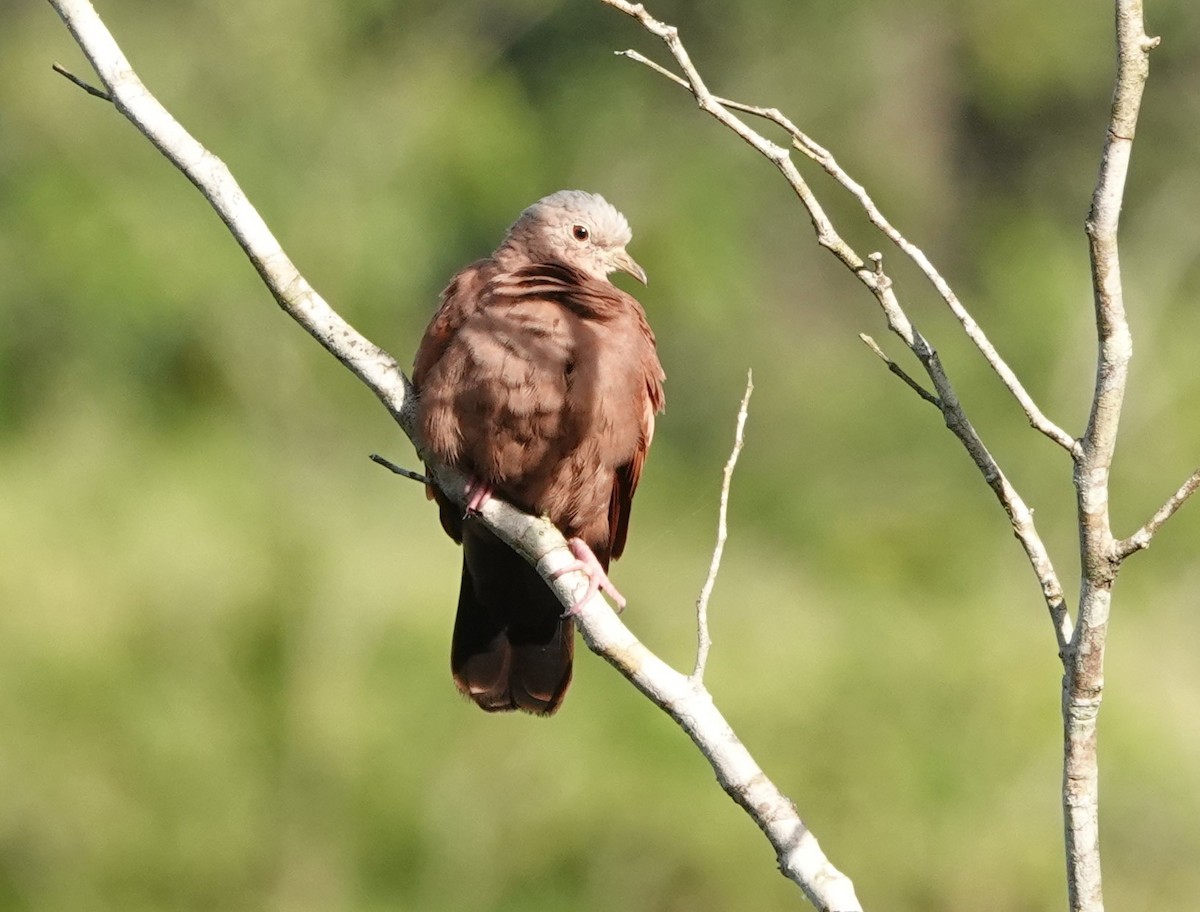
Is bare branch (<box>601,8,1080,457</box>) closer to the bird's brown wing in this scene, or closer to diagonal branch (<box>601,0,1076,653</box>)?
diagonal branch (<box>601,0,1076,653</box>)

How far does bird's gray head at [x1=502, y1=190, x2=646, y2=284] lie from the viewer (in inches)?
171

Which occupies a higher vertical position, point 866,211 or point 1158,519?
point 866,211

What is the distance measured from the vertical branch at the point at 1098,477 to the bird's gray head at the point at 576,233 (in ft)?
6.50

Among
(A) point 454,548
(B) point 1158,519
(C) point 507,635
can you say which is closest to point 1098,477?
(B) point 1158,519

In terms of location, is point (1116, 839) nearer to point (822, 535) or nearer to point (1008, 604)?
point (1008, 604)

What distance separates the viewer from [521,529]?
363 centimetres

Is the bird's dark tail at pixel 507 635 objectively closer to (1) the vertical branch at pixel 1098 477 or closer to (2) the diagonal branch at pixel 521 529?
(2) the diagonal branch at pixel 521 529

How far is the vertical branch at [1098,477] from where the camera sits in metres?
2.44

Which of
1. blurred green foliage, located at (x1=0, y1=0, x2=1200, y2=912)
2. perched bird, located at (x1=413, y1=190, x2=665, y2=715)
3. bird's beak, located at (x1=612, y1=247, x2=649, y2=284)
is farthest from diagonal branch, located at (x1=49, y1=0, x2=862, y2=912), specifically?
blurred green foliage, located at (x1=0, y1=0, x2=1200, y2=912)

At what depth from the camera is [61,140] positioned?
30.3ft

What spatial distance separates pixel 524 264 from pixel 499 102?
675cm

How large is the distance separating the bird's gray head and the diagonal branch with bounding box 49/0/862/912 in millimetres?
874

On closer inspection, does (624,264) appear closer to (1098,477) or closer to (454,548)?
(1098,477)

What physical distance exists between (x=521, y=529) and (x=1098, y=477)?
1.41m
